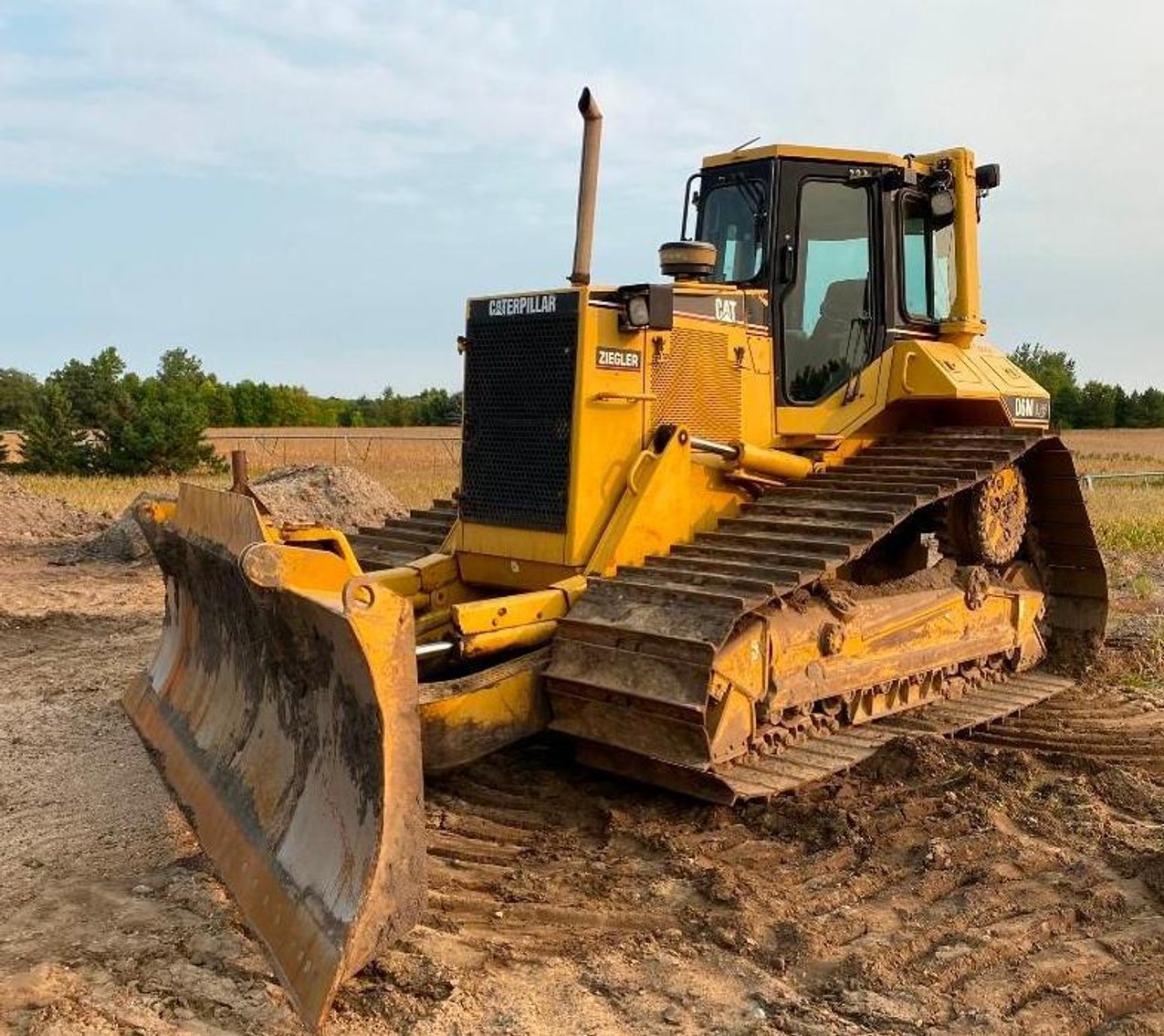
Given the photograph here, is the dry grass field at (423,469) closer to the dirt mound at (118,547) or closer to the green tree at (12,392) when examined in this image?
the dirt mound at (118,547)

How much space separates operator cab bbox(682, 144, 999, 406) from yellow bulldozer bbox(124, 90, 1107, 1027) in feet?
0.06

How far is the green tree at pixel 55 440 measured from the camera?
2869cm

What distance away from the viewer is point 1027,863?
4.69m

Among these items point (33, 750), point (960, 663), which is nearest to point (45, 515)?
point (33, 750)

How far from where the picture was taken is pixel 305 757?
174 inches

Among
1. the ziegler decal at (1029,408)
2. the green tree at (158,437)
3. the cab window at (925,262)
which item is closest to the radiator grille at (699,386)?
the cab window at (925,262)

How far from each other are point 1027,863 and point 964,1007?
122 centimetres

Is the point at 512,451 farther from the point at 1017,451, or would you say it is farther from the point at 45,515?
the point at 45,515

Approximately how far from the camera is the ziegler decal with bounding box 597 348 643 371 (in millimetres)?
5785

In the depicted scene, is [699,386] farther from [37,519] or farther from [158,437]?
[158,437]

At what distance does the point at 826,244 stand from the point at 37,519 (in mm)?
12966

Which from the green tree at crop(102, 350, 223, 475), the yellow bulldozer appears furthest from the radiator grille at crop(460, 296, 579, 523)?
the green tree at crop(102, 350, 223, 475)

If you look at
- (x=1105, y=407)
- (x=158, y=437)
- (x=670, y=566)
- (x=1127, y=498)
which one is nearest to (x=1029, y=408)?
(x=670, y=566)

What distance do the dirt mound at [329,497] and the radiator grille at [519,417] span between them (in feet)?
27.4
